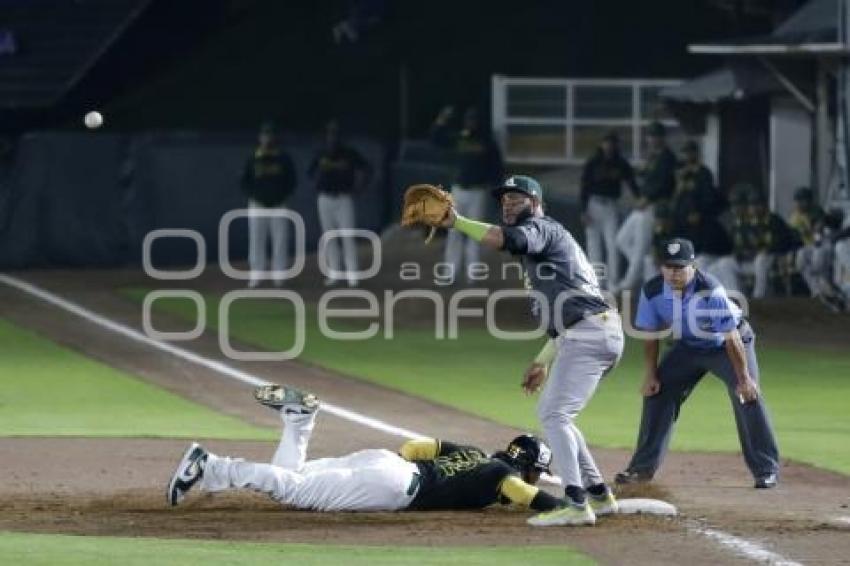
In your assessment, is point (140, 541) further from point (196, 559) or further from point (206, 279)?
point (206, 279)

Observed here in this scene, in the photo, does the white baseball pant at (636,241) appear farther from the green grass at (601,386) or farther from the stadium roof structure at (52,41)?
the stadium roof structure at (52,41)

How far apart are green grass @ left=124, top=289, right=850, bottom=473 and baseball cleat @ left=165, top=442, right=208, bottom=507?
4516 millimetres

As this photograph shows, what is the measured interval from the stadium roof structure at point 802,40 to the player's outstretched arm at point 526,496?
13.8 meters

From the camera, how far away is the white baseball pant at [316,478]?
470 inches

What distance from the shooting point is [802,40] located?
2544 cm

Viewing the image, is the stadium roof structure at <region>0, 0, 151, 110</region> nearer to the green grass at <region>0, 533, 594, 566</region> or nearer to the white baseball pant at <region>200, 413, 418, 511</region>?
the white baseball pant at <region>200, 413, 418, 511</region>

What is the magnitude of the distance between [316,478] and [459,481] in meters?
0.76

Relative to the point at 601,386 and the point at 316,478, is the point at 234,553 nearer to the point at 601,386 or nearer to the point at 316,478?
the point at 316,478

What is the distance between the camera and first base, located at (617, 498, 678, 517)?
40.0 ft

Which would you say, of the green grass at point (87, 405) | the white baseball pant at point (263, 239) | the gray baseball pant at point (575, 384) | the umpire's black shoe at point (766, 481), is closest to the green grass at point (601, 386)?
the umpire's black shoe at point (766, 481)

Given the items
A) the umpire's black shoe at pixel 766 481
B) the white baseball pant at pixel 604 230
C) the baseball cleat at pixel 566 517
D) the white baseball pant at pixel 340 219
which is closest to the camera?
the baseball cleat at pixel 566 517

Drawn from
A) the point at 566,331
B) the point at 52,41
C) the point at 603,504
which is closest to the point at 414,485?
the point at 603,504

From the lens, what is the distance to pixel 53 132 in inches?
1177

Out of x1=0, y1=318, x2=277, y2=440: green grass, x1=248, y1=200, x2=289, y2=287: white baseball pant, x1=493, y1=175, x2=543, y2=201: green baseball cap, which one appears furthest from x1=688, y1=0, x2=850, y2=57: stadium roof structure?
x1=493, y1=175, x2=543, y2=201: green baseball cap
